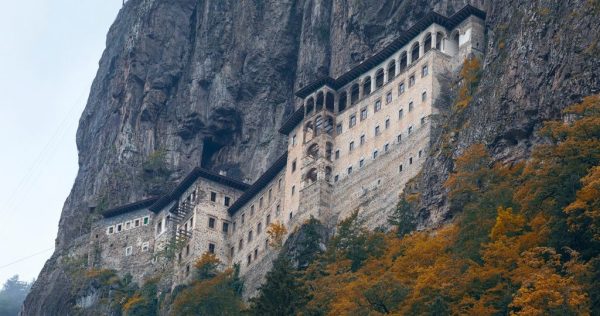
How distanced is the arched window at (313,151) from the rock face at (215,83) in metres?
11.9

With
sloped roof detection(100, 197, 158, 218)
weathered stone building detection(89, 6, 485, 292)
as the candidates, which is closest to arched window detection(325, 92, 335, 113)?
weathered stone building detection(89, 6, 485, 292)

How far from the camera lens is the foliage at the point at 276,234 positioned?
8662 centimetres

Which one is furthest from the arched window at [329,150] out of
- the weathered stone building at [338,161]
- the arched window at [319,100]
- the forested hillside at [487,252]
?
the forested hillside at [487,252]

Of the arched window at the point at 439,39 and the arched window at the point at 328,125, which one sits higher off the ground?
the arched window at the point at 439,39

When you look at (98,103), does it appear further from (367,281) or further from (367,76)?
(367,281)

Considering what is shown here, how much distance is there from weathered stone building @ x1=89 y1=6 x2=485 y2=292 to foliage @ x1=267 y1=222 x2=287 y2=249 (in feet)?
2.05

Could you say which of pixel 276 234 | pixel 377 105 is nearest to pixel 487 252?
pixel 377 105

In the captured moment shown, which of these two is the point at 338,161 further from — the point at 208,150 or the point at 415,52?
the point at 208,150

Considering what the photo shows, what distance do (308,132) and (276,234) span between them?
26.6 feet

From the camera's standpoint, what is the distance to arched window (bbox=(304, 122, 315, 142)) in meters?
88.9

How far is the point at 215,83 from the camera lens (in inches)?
4604

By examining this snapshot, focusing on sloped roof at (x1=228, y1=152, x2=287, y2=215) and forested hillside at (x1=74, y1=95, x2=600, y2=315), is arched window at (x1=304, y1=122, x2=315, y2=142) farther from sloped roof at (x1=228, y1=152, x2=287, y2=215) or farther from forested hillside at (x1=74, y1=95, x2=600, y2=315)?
forested hillside at (x1=74, y1=95, x2=600, y2=315)

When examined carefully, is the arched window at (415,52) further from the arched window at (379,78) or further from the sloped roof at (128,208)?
the sloped roof at (128,208)

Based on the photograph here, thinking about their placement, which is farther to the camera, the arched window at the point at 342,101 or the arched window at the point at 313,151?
the arched window at the point at 342,101
